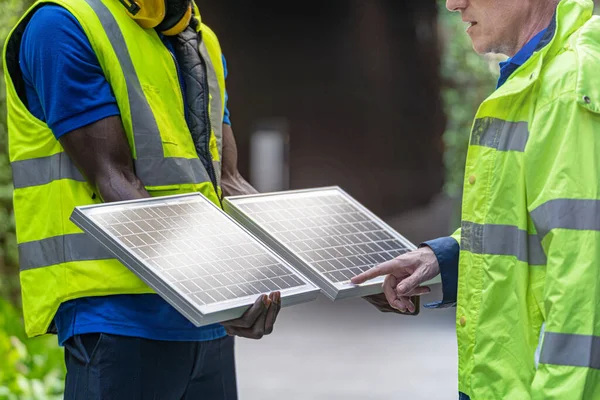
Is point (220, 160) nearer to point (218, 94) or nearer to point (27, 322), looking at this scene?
point (218, 94)

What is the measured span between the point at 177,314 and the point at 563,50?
1.13 meters

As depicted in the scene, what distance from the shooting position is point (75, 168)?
7.79ft

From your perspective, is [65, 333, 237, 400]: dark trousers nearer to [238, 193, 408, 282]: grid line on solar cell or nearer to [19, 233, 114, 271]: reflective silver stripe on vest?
[19, 233, 114, 271]: reflective silver stripe on vest

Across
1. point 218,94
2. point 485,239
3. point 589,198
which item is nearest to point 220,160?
point 218,94

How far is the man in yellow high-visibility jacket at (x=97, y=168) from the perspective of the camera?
231 cm

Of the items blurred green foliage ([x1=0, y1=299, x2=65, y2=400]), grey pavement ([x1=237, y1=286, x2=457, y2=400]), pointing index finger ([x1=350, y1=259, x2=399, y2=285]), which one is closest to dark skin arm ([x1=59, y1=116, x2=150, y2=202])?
pointing index finger ([x1=350, y1=259, x2=399, y2=285])

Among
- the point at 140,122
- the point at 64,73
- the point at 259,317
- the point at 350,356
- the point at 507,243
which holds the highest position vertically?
the point at 64,73

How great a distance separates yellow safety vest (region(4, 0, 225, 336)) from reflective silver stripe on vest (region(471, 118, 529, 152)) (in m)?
0.83

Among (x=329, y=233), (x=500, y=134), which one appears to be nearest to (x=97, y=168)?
(x=329, y=233)

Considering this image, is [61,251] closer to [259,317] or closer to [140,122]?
[140,122]

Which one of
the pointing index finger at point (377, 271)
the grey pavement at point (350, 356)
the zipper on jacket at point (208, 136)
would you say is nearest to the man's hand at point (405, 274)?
the pointing index finger at point (377, 271)

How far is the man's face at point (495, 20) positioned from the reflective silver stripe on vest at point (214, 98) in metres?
0.78

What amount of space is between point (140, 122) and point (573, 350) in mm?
1175

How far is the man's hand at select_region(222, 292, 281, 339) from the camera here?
7.07ft
